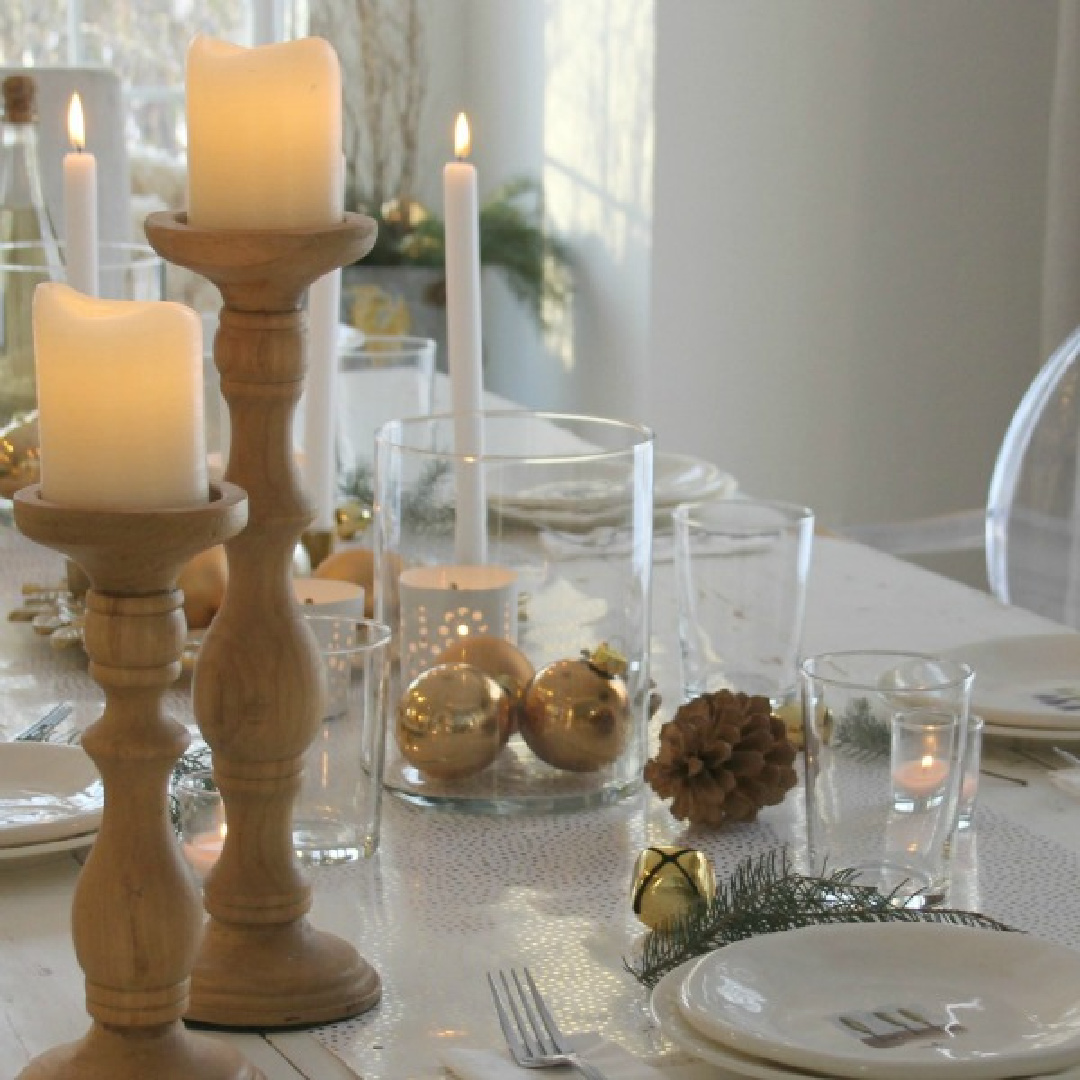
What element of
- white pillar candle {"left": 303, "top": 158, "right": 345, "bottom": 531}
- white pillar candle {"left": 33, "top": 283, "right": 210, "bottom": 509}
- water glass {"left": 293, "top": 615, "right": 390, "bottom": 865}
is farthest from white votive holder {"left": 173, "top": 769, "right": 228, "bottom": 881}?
white pillar candle {"left": 303, "top": 158, "right": 345, "bottom": 531}

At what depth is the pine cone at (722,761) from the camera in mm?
921

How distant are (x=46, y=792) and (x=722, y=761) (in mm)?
330

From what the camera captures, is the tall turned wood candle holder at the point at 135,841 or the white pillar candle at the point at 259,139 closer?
the tall turned wood candle holder at the point at 135,841

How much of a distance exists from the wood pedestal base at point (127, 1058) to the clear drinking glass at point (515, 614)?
336 millimetres

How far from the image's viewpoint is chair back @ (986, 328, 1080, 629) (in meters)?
1.95

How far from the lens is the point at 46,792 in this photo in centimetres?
94

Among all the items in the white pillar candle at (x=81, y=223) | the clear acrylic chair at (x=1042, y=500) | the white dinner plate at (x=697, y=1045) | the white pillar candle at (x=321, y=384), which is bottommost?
the clear acrylic chair at (x=1042, y=500)

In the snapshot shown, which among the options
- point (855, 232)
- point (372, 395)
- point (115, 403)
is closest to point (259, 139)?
point (115, 403)

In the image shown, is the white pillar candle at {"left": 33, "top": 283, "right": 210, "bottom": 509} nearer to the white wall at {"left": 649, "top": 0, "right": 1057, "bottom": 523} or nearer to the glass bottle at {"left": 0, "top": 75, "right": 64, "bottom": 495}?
the glass bottle at {"left": 0, "top": 75, "right": 64, "bottom": 495}

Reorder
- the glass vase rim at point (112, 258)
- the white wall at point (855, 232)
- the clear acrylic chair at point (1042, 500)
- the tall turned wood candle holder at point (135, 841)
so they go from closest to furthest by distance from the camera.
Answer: the tall turned wood candle holder at point (135, 841), the glass vase rim at point (112, 258), the clear acrylic chair at point (1042, 500), the white wall at point (855, 232)

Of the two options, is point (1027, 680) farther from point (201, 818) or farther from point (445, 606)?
point (201, 818)

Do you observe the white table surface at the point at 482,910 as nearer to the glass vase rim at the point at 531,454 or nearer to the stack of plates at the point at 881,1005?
the stack of plates at the point at 881,1005

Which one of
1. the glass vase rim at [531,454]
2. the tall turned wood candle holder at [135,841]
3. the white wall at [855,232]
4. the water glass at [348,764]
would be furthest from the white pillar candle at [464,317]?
the white wall at [855,232]

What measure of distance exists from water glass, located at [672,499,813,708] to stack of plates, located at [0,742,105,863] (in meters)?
0.36
